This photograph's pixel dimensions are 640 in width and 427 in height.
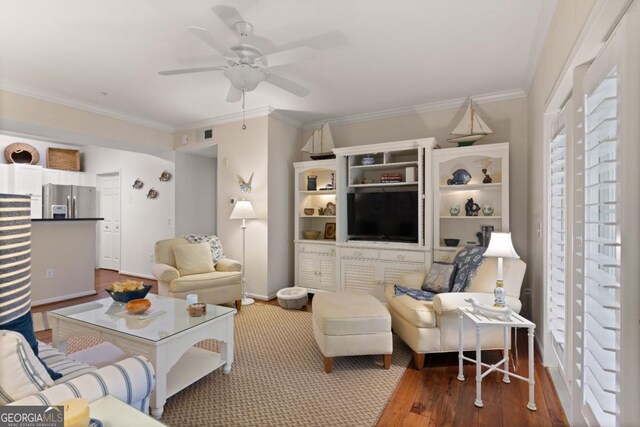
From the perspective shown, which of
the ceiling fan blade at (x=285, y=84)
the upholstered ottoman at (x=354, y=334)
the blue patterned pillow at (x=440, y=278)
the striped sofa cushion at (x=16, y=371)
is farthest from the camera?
the blue patterned pillow at (x=440, y=278)

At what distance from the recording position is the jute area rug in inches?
75.6

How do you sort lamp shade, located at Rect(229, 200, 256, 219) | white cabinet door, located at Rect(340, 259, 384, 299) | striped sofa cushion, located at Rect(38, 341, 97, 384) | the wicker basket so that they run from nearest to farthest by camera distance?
striped sofa cushion, located at Rect(38, 341, 97, 384) < white cabinet door, located at Rect(340, 259, 384, 299) < lamp shade, located at Rect(229, 200, 256, 219) < the wicker basket

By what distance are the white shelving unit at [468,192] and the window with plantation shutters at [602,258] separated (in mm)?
2137

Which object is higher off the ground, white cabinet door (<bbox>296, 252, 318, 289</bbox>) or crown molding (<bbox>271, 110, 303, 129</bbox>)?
crown molding (<bbox>271, 110, 303, 129</bbox>)

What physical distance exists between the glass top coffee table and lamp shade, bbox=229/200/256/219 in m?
1.76

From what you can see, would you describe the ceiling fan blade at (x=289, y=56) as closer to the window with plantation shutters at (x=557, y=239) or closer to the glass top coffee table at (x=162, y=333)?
the window with plantation shutters at (x=557, y=239)

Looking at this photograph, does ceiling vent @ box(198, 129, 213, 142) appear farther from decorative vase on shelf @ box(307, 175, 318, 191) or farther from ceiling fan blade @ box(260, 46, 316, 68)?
ceiling fan blade @ box(260, 46, 316, 68)

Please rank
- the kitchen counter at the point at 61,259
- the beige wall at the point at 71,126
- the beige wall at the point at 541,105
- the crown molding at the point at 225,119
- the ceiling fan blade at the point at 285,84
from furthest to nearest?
the crown molding at the point at 225,119
the kitchen counter at the point at 61,259
the beige wall at the point at 71,126
the ceiling fan blade at the point at 285,84
the beige wall at the point at 541,105

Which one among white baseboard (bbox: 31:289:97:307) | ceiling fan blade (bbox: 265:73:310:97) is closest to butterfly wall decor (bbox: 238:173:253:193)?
ceiling fan blade (bbox: 265:73:310:97)

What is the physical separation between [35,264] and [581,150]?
564 centimetres

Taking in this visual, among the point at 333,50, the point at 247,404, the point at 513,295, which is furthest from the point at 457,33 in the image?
the point at 247,404

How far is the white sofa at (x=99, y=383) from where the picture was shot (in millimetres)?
1078

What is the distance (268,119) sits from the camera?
14.7 feet

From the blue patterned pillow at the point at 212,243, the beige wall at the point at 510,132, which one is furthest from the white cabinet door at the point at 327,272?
the beige wall at the point at 510,132
